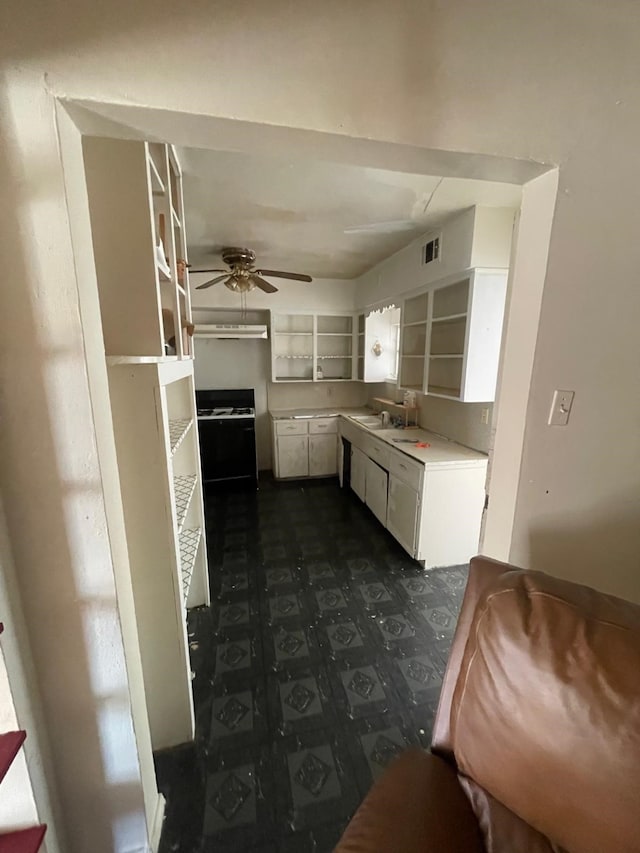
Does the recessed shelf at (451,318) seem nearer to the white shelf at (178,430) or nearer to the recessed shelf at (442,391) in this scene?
the recessed shelf at (442,391)

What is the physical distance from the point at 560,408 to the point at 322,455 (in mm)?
3280

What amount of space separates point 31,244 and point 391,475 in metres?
2.58

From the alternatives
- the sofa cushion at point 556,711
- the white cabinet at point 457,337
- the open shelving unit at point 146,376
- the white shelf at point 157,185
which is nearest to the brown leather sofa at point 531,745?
the sofa cushion at point 556,711

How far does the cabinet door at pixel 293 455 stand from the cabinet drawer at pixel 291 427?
0.05 metres

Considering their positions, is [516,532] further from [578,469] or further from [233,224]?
[233,224]

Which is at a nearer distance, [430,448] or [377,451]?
[430,448]

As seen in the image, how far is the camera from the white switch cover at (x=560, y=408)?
111 cm

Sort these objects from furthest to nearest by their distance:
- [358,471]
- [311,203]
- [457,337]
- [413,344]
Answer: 1. [358,471]
2. [413,344]
3. [457,337]
4. [311,203]

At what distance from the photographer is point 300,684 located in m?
1.67

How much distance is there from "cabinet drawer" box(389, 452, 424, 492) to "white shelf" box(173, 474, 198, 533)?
1502 mm

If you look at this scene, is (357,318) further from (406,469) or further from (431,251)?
(406,469)

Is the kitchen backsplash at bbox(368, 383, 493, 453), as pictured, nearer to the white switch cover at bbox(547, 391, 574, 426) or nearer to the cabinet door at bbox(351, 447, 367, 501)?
the cabinet door at bbox(351, 447, 367, 501)

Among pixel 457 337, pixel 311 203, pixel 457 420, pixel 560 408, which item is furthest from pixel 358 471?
pixel 560 408

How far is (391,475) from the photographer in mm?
2850
